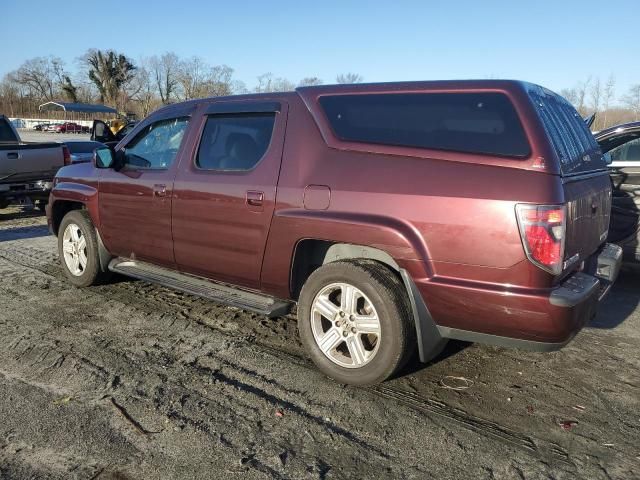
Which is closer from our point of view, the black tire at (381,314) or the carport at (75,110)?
the black tire at (381,314)

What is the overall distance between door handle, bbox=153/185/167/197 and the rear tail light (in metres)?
2.83

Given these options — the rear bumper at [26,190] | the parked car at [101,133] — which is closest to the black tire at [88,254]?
the rear bumper at [26,190]

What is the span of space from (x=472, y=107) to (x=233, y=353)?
2328mm

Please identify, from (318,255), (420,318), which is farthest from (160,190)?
(420,318)

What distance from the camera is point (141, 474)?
2.54 m

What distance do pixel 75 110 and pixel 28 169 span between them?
62.9 m

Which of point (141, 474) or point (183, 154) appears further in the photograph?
point (183, 154)

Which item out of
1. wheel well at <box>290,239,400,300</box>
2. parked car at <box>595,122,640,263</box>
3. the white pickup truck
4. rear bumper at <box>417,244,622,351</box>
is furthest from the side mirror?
the white pickup truck

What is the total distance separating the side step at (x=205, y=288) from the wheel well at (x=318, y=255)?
0.20 m

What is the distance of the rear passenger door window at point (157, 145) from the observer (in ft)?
15.1

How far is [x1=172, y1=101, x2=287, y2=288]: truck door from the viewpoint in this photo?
379 centimetres

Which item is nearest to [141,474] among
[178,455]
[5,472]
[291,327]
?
[178,455]

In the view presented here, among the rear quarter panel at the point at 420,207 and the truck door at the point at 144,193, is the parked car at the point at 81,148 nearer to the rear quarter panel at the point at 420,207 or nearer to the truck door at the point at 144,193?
the truck door at the point at 144,193

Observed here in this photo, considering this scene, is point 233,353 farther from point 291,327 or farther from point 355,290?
point 355,290
